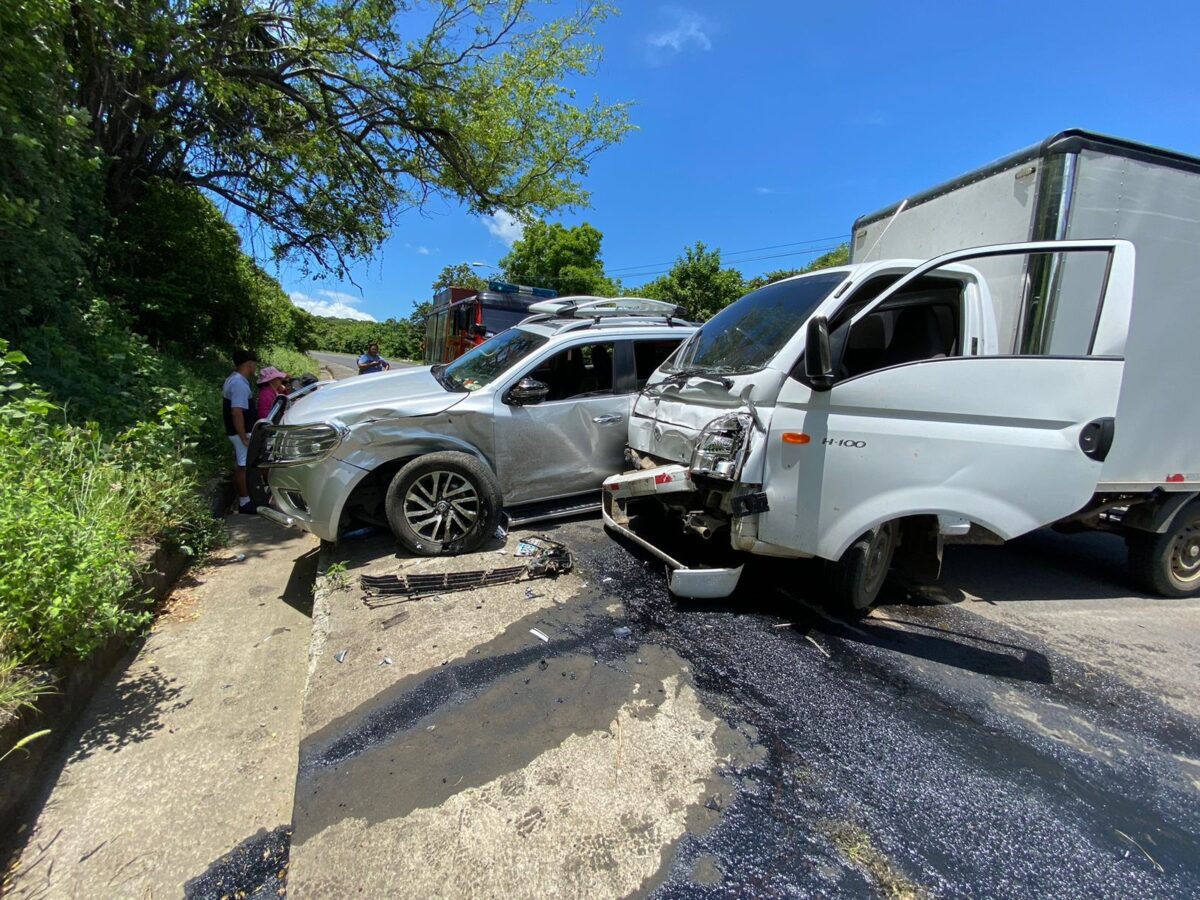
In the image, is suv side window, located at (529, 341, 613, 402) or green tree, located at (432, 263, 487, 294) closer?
suv side window, located at (529, 341, 613, 402)

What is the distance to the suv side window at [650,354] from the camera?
201 inches

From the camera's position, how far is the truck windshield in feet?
11.8

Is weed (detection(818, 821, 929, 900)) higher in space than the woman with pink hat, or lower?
lower

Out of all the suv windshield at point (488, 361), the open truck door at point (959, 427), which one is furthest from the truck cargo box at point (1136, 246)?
the suv windshield at point (488, 361)

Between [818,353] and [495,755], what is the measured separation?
2534 mm

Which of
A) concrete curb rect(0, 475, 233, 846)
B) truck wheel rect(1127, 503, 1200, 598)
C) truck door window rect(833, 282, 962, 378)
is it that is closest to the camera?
concrete curb rect(0, 475, 233, 846)

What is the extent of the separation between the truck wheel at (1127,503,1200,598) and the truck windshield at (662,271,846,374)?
10.7 ft

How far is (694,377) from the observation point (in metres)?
3.85

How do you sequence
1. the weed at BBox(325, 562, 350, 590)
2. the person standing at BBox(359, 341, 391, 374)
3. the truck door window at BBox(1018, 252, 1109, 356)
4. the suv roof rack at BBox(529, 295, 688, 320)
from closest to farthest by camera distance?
the truck door window at BBox(1018, 252, 1109, 356) → the weed at BBox(325, 562, 350, 590) → the suv roof rack at BBox(529, 295, 688, 320) → the person standing at BBox(359, 341, 391, 374)

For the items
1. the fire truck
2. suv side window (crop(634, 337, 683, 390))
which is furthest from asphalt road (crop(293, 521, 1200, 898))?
the fire truck

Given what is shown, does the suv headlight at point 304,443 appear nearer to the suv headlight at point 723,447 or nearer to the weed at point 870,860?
the suv headlight at point 723,447

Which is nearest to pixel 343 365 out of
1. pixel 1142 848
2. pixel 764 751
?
pixel 764 751

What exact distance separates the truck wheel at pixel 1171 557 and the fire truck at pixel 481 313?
9.73 m

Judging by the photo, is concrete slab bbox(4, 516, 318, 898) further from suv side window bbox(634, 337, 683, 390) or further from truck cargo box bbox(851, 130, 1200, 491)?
truck cargo box bbox(851, 130, 1200, 491)
